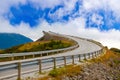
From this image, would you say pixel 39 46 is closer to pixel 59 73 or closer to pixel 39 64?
pixel 59 73

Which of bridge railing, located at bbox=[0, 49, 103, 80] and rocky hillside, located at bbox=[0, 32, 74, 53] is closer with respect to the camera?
bridge railing, located at bbox=[0, 49, 103, 80]

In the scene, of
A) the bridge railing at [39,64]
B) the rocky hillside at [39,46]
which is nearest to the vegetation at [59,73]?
the bridge railing at [39,64]

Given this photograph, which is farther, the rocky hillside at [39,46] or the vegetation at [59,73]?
the rocky hillside at [39,46]

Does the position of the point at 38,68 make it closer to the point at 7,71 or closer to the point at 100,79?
the point at 7,71

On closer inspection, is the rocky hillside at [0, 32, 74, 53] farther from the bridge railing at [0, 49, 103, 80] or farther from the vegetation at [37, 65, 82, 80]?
the vegetation at [37, 65, 82, 80]

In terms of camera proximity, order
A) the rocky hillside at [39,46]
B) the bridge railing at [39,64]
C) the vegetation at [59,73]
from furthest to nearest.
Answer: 1. the rocky hillside at [39,46]
2. the vegetation at [59,73]
3. the bridge railing at [39,64]

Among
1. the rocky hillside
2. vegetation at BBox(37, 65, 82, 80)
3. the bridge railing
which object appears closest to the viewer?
the bridge railing

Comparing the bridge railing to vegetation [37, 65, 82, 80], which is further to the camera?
vegetation [37, 65, 82, 80]

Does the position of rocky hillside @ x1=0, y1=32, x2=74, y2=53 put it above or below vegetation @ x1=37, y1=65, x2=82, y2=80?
above

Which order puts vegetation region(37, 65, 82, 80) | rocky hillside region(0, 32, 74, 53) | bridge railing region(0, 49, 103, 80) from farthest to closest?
rocky hillside region(0, 32, 74, 53)
vegetation region(37, 65, 82, 80)
bridge railing region(0, 49, 103, 80)

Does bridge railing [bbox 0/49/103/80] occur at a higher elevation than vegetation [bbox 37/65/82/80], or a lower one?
higher

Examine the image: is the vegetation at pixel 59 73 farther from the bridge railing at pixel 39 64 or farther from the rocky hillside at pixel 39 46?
the rocky hillside at pixel 39 46

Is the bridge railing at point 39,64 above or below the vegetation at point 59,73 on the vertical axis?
above

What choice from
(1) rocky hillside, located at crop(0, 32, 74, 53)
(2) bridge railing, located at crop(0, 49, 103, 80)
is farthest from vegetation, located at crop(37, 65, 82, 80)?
(1) rocky hillside, located at crop(0, 32, 74, 53)
